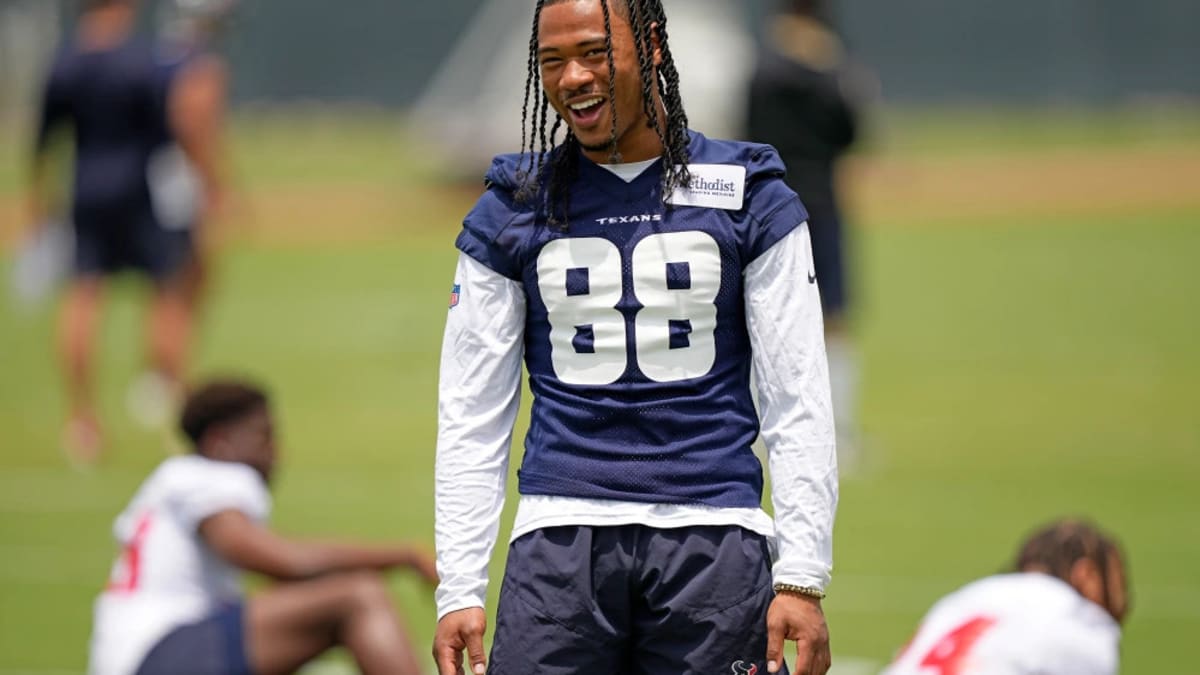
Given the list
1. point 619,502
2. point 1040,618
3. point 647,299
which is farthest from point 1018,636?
point 647,299

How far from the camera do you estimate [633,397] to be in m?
3.58

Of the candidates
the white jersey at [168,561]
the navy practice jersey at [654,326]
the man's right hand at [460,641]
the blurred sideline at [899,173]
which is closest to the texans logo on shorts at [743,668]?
the navy practice jersey at [654,326]

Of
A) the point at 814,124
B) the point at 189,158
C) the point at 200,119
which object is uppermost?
the point at 200,119

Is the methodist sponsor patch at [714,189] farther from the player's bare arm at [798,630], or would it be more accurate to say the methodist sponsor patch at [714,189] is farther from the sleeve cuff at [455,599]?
the sleeve cuff at [455,599]

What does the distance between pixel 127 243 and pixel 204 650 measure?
252 inches

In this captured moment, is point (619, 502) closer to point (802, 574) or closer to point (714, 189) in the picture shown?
point (802, 574)

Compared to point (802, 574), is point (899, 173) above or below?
above

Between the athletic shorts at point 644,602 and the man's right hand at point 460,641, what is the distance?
0.06 meters

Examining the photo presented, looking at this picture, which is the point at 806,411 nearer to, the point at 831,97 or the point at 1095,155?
the point at 831,97

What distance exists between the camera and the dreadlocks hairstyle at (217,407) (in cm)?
546

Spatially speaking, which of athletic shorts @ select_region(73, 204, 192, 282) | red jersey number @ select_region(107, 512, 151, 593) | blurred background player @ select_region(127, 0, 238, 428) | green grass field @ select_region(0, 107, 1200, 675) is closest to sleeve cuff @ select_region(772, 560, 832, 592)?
red jersey number @ select_region(107, 512, 151, 593)

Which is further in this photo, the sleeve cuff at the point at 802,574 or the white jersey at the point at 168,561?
the white jersey at the point at 168,561

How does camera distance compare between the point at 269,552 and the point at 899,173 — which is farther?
the point at 899,173

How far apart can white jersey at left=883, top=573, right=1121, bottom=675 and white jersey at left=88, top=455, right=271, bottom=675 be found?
196 cm
